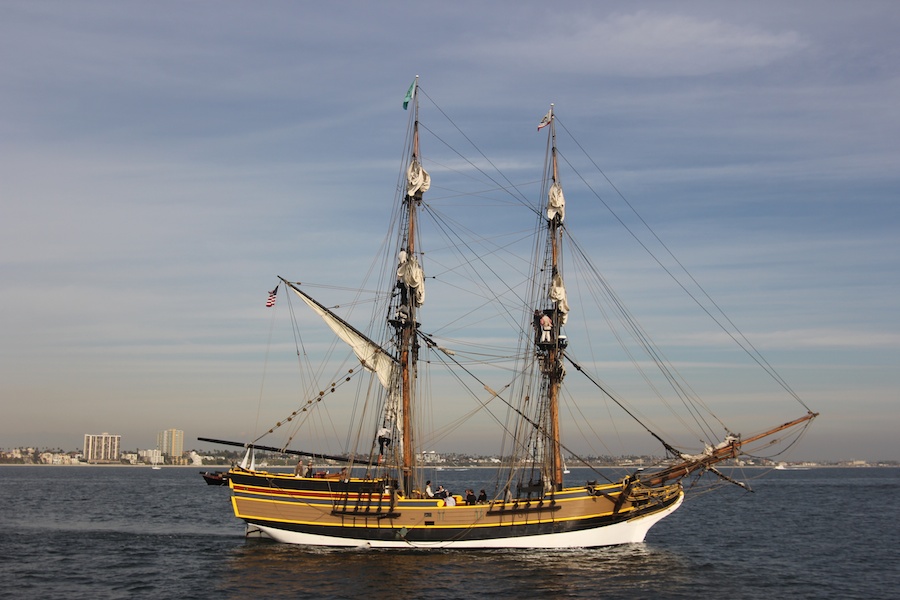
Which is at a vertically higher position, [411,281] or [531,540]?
[411,281]

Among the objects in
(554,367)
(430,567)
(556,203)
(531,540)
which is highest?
Result: (556,203)

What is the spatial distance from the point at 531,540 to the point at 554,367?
11539 millimetres

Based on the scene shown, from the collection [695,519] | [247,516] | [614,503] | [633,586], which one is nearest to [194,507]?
[247,516]

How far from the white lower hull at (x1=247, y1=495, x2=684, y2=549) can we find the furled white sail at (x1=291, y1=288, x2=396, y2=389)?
10988mm

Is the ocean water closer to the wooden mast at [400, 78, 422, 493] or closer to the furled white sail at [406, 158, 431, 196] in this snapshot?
the wooden mast at [400, 78, 422, 493]

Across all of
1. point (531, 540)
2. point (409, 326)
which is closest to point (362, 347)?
point (409, 326)

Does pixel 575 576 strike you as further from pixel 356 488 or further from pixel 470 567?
pixel 356 488

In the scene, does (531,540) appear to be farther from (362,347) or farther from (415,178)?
(415,178)

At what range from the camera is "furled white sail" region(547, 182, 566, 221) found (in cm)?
5797

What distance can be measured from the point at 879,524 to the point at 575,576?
158 ft

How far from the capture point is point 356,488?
171 feet

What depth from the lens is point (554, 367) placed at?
5678 centimetres

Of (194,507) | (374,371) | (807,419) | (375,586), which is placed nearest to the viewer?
(375,586)

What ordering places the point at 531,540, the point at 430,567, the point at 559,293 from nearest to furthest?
the point at 430,567
the point at 531,540
the point at 559,293
